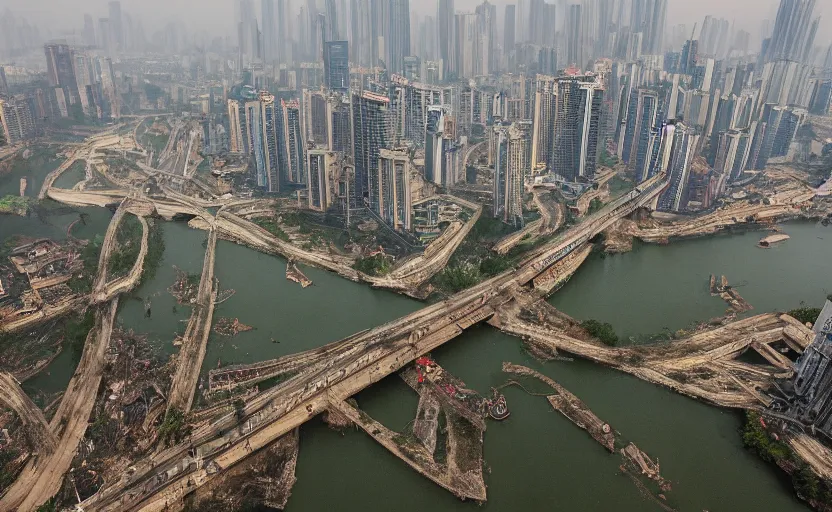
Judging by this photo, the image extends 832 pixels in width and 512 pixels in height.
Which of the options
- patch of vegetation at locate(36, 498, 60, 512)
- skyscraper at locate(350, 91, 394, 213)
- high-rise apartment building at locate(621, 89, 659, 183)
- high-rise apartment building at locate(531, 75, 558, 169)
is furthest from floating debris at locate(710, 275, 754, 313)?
patch of vegetation at locate(36, 498, 60, 512)

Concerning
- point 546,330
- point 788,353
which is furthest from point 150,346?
point 788,353

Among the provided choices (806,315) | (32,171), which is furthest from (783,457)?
(32,171)

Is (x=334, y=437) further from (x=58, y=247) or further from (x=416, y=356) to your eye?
(x=58, y=247)

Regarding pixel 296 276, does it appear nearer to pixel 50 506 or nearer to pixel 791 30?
pixel 50 506

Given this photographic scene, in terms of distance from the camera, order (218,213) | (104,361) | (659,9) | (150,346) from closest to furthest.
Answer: (104,361) → (150,346) → (218,213) → (659,9)

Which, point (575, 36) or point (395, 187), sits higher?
point (575, 36)

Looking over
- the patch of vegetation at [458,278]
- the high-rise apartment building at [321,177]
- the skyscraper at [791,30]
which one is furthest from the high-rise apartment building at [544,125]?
the skyscraper at [791,30]

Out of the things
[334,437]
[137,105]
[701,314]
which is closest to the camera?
[334,437]
